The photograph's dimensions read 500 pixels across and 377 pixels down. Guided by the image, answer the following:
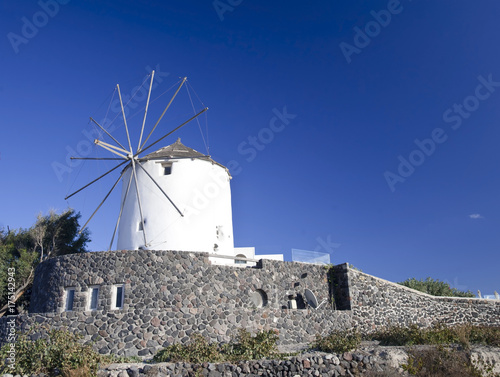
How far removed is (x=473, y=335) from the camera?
13266mm

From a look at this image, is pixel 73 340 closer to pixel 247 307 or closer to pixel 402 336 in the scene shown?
pixel 247 307

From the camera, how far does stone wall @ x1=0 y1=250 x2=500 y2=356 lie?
44.6 ft

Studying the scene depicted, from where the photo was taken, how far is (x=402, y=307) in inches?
763

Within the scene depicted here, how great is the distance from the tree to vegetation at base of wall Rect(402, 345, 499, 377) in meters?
17.0

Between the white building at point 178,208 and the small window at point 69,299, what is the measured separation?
4810 millimetres

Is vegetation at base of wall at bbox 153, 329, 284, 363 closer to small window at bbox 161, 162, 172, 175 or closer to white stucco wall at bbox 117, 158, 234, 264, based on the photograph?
white stucco wall at bbox 117, 158, 234, 264

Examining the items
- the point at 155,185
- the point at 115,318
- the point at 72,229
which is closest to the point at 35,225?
the point at 72,229

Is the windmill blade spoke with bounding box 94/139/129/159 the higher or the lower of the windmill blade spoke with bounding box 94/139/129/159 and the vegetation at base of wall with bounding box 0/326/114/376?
the higher

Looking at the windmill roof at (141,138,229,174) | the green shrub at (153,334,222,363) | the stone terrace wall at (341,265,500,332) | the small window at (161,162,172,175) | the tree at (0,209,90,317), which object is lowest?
the green shrub at (153,334,222,363)

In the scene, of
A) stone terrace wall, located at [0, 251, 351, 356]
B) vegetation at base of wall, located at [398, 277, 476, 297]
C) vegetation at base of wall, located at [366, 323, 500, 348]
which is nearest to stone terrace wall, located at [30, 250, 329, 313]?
stone terrace wall, located at [0, 251, 351, 356]

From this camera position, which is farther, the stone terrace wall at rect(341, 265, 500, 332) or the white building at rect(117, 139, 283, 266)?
the white building at rect(117, 139, 283, 266)

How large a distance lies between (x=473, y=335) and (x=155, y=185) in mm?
15805

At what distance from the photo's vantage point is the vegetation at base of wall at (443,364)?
1013 centimetres

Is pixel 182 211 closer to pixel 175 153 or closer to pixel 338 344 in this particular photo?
pixel 175 153
